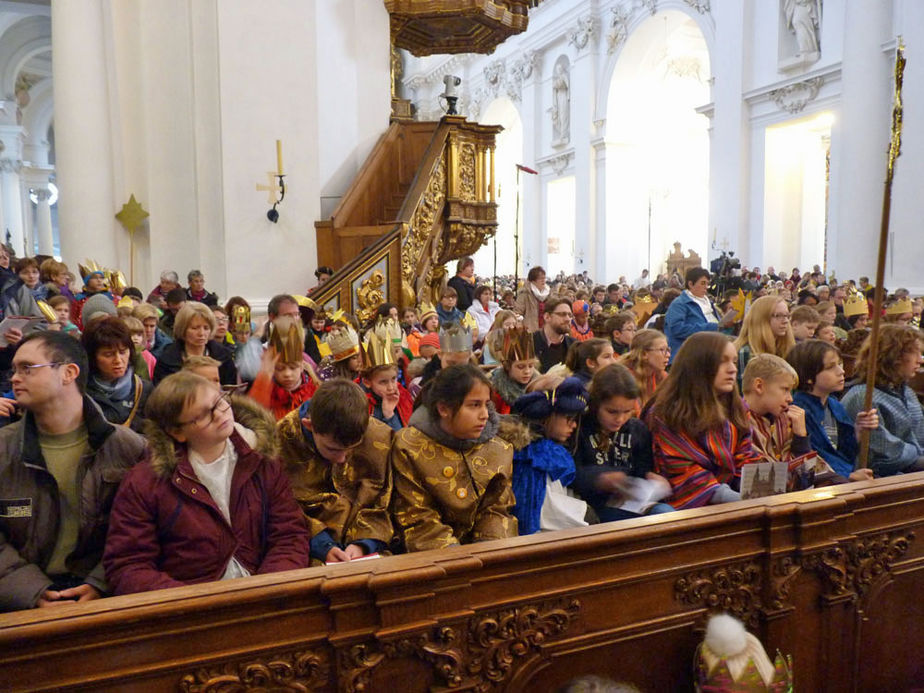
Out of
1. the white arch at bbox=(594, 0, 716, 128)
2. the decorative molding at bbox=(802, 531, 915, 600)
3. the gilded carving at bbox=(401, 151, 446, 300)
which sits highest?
the white arch at bbox=(594, 0, 716, 128)

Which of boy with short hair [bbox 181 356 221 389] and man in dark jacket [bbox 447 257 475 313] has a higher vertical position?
man in dark jacket [bbox 447 257 475 313]

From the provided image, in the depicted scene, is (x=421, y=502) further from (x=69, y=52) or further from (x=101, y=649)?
(x=69, y=52)

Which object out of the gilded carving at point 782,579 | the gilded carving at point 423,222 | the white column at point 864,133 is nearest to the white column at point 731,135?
the white column at point 864,133

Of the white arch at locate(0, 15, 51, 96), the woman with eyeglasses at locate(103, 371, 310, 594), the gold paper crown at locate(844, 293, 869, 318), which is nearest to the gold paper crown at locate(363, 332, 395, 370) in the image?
the woman with eyeglasses at locate(103, 371, 310, 594)

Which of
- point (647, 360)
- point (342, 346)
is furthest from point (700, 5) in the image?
point (342, 346)

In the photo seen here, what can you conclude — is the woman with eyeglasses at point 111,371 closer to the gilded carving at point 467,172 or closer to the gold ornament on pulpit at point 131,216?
the gold ornament on pulpit at point 131,216

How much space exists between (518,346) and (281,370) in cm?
126

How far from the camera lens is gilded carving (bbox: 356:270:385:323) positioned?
334 inches

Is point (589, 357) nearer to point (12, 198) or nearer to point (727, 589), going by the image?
point (727, 589)

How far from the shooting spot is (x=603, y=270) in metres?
24.9

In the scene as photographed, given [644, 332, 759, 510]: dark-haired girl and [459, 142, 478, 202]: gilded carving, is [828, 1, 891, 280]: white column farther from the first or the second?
[644, 332, 759, 510]: dark-haired girl

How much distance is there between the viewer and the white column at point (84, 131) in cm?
962

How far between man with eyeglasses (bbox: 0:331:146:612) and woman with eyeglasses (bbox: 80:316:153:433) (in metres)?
0.85

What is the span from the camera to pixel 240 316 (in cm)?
627
